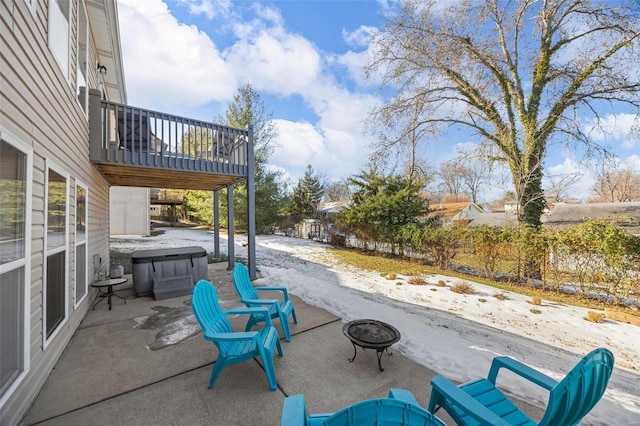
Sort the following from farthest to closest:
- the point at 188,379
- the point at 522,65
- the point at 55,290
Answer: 1. the point at 522,65
2. the point at 55,290
3. the point at 188,379

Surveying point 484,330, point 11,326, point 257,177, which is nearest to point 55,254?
point 11,326

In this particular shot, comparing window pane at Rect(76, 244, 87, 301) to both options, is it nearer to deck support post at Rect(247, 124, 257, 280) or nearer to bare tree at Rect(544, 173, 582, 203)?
deck support post at Rect(247, 124, 257, 280)

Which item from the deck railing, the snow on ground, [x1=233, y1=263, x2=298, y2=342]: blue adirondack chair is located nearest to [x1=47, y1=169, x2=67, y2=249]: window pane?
[x1=233, y1=263, x2=298, y2=342]: blue adirondack chair

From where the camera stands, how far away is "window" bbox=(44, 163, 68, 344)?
2588mm

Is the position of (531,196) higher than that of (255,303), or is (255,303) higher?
(531,196)

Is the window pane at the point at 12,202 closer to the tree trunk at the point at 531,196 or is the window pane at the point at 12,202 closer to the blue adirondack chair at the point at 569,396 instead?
the blue adirondack chair at the point at 569,396

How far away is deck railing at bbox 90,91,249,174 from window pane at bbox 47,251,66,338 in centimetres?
245

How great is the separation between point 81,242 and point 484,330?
248 inches

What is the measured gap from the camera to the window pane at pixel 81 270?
12.1 feet

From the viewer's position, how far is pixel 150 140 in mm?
5285

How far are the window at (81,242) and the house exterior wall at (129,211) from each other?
494 inches

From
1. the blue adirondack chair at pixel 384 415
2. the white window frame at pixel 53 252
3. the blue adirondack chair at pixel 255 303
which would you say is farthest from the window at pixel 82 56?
the blue adirondack chair at pixel 384 415

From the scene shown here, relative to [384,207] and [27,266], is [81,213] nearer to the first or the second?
[27,266]

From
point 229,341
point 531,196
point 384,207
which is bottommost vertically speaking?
point 229,341
